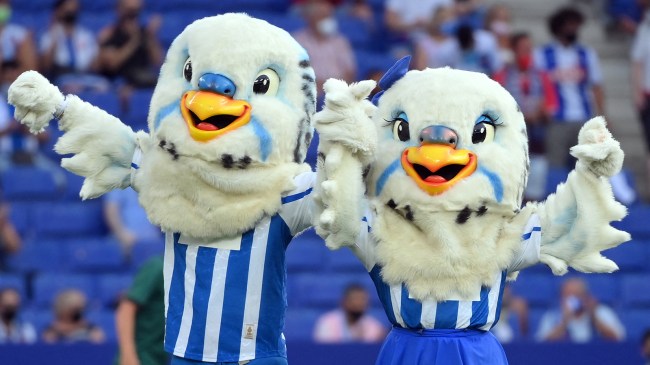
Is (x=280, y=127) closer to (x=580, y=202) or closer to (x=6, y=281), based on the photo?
(x=580, y=202)

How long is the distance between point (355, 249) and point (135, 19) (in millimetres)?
4893

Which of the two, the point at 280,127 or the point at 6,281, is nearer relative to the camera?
the point at 280,127

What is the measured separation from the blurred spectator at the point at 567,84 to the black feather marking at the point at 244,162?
5.04m

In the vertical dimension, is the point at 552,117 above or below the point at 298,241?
above

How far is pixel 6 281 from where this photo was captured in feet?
30.0

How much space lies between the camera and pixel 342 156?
17.3 ft

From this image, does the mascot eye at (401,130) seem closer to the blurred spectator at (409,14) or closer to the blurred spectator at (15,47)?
the blurred spectator at (15,47)

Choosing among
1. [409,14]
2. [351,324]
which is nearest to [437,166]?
[351,324]

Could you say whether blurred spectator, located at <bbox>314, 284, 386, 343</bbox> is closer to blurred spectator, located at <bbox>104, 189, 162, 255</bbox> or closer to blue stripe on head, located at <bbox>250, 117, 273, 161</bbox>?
blurred spectator, located at <bbox>104, 189, 162, 255</bbox>

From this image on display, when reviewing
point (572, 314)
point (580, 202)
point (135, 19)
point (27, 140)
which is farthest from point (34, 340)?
point (580, 202)

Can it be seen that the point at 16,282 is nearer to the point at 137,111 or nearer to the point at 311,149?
the point at 137,111

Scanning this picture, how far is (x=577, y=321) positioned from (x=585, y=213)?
3.88 m

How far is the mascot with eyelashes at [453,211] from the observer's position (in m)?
5.35

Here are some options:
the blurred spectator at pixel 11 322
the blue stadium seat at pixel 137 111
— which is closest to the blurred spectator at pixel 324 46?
the blue stadium seat at pixel 137 111
